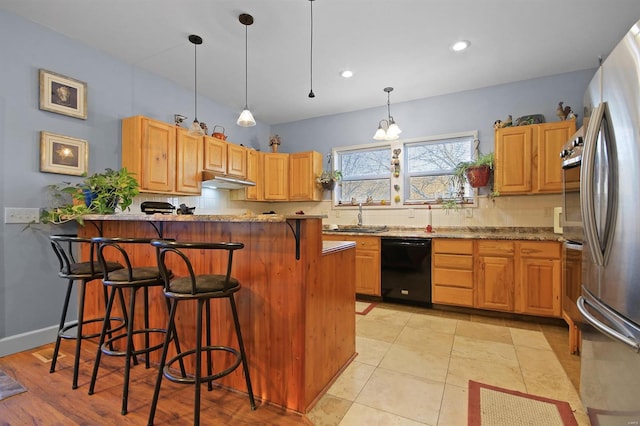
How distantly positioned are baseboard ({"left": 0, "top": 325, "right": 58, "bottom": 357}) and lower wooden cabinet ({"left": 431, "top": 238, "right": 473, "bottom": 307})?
3.81m

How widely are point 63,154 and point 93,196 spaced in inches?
22.1

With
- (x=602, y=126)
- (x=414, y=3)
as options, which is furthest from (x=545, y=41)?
(x=602, y=126)

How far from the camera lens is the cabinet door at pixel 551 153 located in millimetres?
3160

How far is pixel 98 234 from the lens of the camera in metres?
2.52

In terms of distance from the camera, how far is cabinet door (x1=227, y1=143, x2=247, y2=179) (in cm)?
419

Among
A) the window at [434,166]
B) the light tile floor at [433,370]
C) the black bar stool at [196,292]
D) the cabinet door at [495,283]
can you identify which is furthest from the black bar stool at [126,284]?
the window at [434,166]

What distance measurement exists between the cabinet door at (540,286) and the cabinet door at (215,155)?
12.5 ft

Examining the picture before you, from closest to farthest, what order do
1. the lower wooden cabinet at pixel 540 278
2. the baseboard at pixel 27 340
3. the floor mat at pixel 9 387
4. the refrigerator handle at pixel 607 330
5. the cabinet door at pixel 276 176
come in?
the refrigerator handle at pixel 607 330 < the floor mat at pixel 9 387 < the baseboard at pixel 27 340 < the lower wooden cabinet at pixel 540 278 < the cabinet door at pixel 276 176

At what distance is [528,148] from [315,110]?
2944mm

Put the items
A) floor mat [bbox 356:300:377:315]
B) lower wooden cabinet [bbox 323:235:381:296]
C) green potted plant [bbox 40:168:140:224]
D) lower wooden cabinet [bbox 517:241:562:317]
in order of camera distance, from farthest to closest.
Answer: lower wooden cabinet [bbox 323:235:381:296], floor mat [bbox 356:300:377:315], lower wooden cabinet [bbox 517:241:562:317], green potted plant [bbox 40:168:140:224]

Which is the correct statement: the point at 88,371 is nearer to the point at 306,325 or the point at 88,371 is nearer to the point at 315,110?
the point at 306,325

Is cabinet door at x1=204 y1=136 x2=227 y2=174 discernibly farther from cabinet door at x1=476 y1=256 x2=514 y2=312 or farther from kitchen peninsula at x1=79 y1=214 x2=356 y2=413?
cabinet door at x1=476 y1=256 x2=514 y2=312

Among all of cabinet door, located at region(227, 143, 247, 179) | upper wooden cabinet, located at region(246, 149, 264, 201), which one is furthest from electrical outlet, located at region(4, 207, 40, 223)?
upper wooden cabinet, located at region(246, 149, 264, 201)

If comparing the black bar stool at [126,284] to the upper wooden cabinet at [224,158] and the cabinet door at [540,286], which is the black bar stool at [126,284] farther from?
the cabinet door at [540,286]
